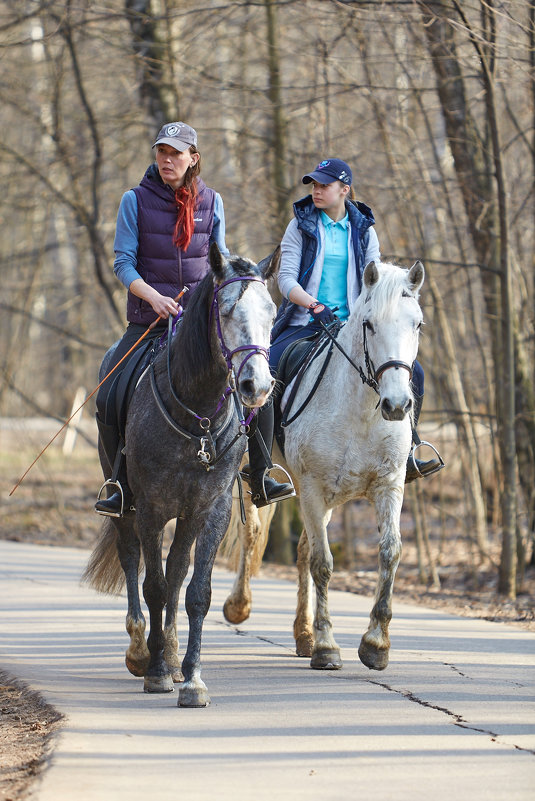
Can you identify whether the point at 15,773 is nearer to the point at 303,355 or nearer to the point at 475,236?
the point at 303,355

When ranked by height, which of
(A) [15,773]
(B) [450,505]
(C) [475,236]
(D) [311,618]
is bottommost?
(A) [15,773]

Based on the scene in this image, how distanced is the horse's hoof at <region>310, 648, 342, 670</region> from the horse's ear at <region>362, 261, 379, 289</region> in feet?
7.36

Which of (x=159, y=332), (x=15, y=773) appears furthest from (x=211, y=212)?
(x=15, y=773)

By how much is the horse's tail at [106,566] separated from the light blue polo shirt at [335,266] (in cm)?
220

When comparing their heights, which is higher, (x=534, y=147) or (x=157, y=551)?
(x=534, y=147)

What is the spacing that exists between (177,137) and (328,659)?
129 inches

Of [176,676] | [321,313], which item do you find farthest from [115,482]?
[321,313]

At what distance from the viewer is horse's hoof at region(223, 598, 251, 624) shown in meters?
8.63

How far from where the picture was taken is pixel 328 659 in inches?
279

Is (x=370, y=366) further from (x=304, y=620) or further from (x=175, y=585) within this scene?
(x=304, y=620)

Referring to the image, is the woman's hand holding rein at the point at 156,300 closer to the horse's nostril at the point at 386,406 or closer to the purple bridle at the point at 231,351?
the purple bridle at the point at 231,351

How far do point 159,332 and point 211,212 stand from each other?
0.80 metres

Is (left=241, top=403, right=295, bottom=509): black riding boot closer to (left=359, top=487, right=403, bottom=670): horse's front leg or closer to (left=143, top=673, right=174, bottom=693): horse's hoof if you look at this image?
(left=359, top=487, right=403, bottom=670): horse's front leg

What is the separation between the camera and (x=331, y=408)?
24.2ft
